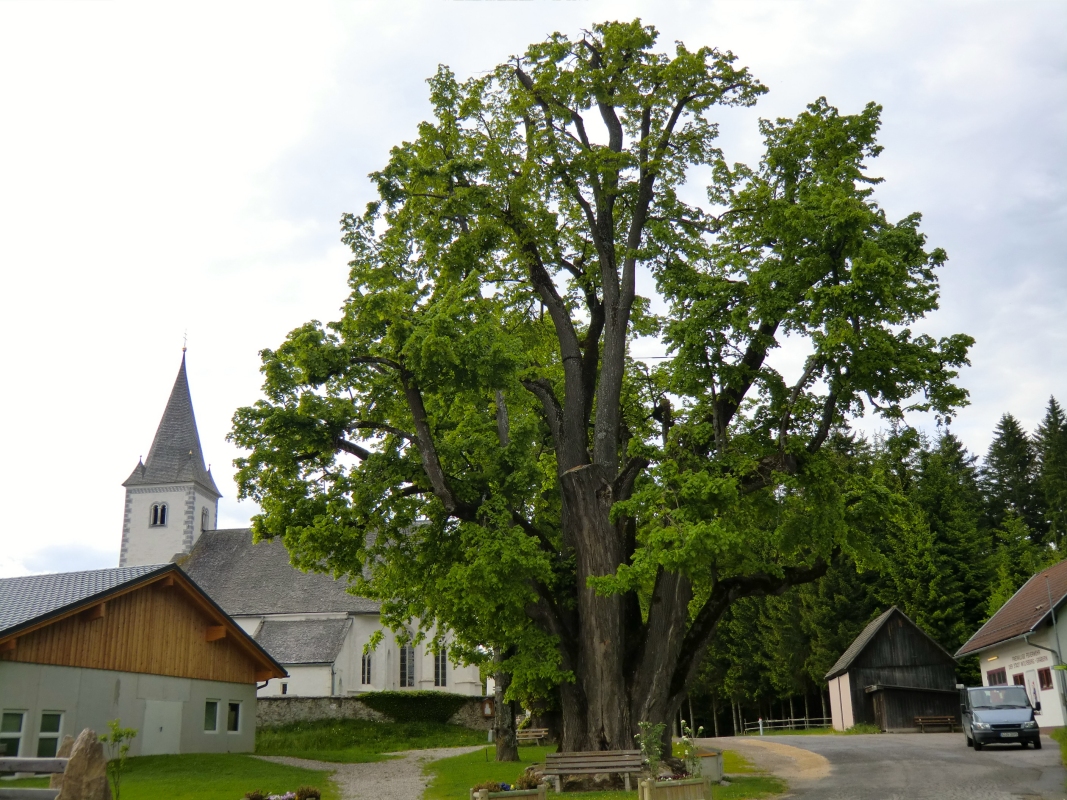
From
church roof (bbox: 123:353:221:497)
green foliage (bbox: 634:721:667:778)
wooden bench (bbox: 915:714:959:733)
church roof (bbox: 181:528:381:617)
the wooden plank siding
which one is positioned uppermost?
church roof (bbox: 123:353:221:497)

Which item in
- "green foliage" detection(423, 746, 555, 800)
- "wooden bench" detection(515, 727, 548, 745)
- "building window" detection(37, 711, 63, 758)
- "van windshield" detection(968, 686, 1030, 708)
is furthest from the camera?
"wooden bench" detection(515, 727, 548, 745)

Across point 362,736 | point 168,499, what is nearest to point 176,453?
point 168,499

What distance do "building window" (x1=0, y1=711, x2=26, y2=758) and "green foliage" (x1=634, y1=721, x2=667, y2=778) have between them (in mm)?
13775

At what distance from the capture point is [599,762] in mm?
17016

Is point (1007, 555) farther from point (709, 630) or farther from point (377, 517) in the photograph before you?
point (377, 517)

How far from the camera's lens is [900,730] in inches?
1496

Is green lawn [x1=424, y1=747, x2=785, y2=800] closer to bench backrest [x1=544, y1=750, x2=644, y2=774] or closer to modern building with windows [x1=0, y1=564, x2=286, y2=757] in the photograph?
bench backrest [x1=544, y1=750, x2=644, y2=774]

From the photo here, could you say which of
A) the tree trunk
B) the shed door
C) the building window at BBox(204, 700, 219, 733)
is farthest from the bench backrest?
the building window at BBox(204, 700, 219, 733)

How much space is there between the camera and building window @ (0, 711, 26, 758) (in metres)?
21.0

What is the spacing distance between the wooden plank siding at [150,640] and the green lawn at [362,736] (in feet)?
26.6

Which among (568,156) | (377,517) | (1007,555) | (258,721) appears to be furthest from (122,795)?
(1007,555)

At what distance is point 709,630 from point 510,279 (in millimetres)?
8946

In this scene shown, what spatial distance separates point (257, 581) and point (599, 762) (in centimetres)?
3727

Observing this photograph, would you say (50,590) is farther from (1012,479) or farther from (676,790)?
(1012,479)
